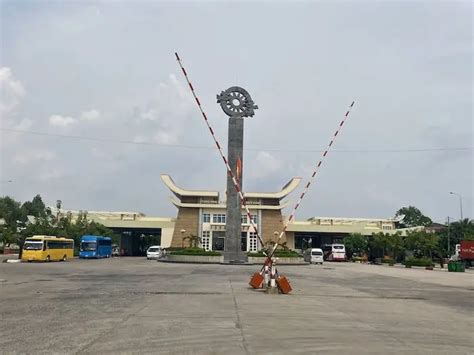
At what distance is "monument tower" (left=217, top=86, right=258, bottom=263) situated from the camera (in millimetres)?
51000

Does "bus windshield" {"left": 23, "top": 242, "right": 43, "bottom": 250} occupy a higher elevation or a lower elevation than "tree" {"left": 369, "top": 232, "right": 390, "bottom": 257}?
lower

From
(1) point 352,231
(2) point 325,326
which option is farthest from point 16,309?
(1) point 352,231

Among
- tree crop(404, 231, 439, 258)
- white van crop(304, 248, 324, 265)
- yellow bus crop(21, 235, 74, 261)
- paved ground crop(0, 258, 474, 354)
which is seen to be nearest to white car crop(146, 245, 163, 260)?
yellow bus crop(21, 235, 74, 261)

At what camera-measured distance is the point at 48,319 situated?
10.8 meters

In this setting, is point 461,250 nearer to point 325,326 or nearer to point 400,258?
point 400,258

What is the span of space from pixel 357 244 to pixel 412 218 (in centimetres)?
6343

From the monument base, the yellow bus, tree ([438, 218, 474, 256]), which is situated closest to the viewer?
the yellow bus

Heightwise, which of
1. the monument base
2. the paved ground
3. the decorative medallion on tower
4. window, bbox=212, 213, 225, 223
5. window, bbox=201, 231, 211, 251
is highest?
the decorative medallion on tower

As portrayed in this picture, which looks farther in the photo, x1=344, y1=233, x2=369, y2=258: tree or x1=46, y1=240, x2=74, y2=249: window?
x1=344, y1=233, x2=369, y2=258: tree

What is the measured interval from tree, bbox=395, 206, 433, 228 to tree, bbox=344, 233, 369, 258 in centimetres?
5842

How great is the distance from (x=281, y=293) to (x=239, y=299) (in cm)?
260

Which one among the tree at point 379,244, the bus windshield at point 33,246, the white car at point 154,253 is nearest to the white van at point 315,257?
the tree at point 379,244

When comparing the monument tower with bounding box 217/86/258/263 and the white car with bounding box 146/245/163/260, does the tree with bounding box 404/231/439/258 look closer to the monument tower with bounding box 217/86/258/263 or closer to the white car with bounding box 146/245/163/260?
the monument tower with bounding box 217/86/258/263

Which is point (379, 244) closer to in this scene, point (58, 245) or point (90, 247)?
point (90, 247)
